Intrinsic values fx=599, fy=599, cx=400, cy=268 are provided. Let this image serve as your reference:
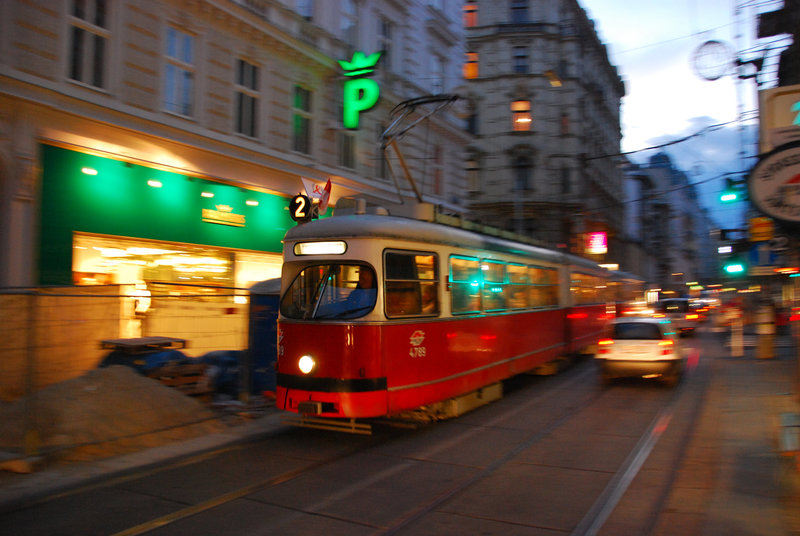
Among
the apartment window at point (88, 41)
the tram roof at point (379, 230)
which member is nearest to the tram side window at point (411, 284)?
the tram roof at point (379, 230)

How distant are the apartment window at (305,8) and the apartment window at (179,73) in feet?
13.8

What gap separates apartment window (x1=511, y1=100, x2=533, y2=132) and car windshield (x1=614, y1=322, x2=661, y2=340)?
100ft

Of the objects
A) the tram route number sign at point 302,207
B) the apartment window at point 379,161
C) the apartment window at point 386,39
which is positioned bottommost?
the tram route number sign at point 302,207

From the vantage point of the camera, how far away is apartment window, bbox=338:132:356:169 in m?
19.4

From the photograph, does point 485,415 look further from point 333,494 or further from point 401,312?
point 333,494

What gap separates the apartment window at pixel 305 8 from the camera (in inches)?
691

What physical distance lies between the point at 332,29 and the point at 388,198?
19.4 ft

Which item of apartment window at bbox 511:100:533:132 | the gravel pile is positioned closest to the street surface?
the gravel pile

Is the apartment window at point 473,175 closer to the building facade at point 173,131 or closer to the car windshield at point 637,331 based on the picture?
the building facade at point 173,131

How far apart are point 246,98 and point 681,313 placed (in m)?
23.7

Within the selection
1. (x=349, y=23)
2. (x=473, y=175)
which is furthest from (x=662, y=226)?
(x=349, y=23)

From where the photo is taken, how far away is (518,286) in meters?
12.4

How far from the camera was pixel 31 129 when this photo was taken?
10922 mm

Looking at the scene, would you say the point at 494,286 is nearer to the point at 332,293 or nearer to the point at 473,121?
the point at 332,293
